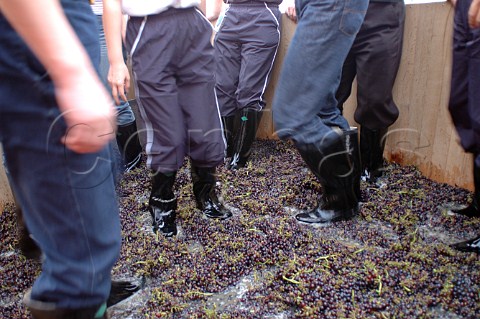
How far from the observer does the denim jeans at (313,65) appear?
1754 millimetres

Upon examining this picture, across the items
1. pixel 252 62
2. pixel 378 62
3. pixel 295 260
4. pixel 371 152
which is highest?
pixel 378 62

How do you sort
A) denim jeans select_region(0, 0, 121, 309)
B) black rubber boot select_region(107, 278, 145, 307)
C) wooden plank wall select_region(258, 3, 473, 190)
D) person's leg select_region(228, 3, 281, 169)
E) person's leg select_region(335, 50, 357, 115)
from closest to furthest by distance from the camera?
denim jeans select_region(0, 0, 121, 309) < black rubber boot select_region(107, 278, 145, 307) < wooden plank wall select_region(258, 3, 473, 190) < person's leg select_region(335, 50, 357, 115) < person's leg select_region(228, 3, 281, 169)

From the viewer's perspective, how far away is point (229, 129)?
10.7 feet

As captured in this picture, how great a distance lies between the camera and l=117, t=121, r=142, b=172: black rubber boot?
305 cm

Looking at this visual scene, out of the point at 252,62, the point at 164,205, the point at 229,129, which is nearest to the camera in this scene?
the point at 164,205

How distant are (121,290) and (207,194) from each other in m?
0.77

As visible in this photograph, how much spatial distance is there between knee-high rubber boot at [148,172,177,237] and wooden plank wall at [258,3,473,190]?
153 centimetres

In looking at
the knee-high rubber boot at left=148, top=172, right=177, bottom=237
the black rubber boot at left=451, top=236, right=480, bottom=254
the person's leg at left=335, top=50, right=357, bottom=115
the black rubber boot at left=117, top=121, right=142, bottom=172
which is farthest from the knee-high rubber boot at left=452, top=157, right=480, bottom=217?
the black rubber boot at left=117, top=121, right=142, bottom=172

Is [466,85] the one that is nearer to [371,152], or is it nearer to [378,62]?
[378,62]

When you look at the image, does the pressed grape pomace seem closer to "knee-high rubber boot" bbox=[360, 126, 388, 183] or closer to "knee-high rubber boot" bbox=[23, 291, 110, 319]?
"knee-high rubber boot" bbox=[360, 126, 388, 183]

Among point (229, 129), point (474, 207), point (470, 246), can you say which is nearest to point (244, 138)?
point (229, 129)

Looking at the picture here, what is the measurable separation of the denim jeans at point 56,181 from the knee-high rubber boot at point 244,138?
2.07 meters

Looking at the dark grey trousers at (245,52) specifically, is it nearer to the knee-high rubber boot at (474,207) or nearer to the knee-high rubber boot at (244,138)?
the knee-high rubber boot at (244,138)

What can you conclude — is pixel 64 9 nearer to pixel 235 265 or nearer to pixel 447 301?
pixel 235 265
